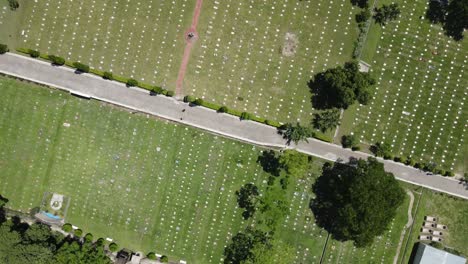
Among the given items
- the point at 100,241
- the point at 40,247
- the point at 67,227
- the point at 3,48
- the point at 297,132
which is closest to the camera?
the point at 40,247

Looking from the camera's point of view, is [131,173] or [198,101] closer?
[198,101]

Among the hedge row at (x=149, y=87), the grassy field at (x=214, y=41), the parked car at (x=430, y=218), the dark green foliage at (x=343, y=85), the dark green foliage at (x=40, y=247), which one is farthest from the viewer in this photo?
the parked car at (x=430, y=218)

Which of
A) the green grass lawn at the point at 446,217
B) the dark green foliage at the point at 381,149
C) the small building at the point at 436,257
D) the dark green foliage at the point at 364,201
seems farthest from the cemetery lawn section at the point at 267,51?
the small building at the point at 436,257

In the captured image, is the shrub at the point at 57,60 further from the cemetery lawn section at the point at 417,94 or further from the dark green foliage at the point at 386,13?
the dark green foliage at the point at 386,13

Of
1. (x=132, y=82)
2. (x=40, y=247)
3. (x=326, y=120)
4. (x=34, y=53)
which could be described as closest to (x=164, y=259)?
(x=40, y=247)

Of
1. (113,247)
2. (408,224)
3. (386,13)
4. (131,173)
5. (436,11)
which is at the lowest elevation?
(113,247)

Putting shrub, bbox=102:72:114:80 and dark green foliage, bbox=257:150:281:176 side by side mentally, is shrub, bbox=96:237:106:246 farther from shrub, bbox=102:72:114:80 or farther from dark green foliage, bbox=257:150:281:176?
dark green foliage, bbox=257:150:281:176

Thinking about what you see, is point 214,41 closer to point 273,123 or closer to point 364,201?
point 273,123

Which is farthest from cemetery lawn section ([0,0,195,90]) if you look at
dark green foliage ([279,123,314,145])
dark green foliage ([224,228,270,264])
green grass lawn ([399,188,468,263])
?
green grass lawn ([399,188,468,263])
